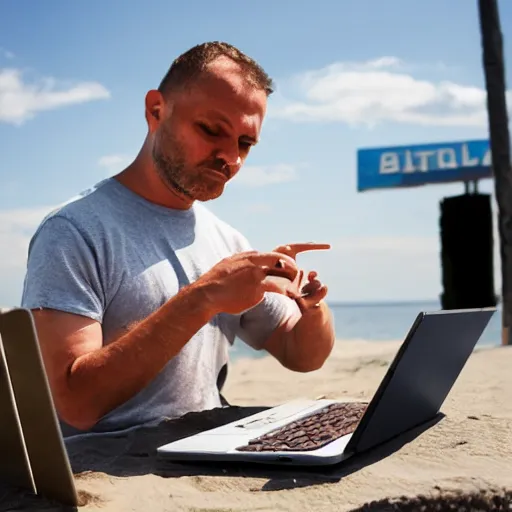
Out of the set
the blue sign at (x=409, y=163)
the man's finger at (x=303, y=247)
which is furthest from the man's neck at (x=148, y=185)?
the blue sign at (x=409, y=163)

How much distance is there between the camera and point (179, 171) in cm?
216

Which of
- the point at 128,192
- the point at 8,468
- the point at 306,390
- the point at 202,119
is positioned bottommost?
the point at 306,390

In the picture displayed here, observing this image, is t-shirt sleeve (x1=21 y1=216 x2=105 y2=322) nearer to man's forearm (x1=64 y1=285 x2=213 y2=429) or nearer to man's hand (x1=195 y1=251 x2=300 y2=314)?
man's forearm (x1=64 y1=285 x2=213 y2=429)

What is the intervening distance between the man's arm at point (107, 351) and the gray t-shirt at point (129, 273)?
0.21 feet

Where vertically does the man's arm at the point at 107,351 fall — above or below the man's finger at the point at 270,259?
below

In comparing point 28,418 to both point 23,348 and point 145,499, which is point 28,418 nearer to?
point 23,348

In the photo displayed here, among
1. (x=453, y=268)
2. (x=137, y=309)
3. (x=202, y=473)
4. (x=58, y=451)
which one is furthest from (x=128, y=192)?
(x=453, y=268)

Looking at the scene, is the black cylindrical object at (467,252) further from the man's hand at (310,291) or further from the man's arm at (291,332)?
the man's hand at (310,291)

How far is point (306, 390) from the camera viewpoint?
12.6 feet

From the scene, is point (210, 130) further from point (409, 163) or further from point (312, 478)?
point (409, 163)

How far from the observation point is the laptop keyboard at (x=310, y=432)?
1.45 metres

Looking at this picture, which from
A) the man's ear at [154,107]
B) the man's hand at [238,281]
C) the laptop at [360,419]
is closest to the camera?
the laptop at [360,419]

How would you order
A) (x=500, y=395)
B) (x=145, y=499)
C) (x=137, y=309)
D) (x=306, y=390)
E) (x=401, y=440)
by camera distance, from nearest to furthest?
(x=145, y=499) → (x=401, y=440) → (x=137, y=309) → (x=500, y=395) → (x=306, y=390)

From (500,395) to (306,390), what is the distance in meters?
1.36
